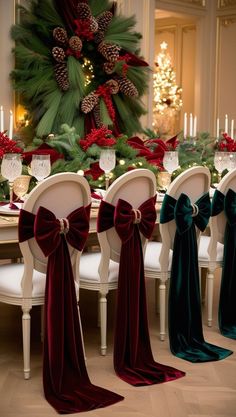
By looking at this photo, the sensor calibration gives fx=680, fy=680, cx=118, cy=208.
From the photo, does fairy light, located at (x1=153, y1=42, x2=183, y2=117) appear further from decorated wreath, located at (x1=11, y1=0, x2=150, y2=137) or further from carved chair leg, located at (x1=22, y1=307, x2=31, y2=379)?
carved chair leg, located at (x1=22, y1=307, x2=31, y2=379)

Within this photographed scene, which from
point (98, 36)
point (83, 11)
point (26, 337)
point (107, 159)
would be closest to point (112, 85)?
point (98, 36)

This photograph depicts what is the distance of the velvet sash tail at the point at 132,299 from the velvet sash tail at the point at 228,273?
2.31ft

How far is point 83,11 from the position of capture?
6.16 metres

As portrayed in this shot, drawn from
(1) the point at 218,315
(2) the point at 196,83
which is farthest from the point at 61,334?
(2) the point at 196,83

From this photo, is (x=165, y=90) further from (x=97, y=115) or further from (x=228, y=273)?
(x=228, y=273)

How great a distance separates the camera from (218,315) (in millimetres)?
3896

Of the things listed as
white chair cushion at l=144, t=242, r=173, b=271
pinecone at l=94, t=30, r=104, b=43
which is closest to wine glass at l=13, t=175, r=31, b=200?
white chair cushion at l=144, t=242, r=173, b=271

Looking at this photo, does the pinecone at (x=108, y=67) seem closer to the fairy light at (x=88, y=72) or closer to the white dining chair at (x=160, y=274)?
the fairy light at (x=88, y=72)

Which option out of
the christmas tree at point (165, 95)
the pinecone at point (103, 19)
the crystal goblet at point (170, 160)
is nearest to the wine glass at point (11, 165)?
the crystal goblet at point (170, 160)

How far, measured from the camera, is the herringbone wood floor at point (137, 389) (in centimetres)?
275

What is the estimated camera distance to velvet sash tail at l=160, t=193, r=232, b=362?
346 cm

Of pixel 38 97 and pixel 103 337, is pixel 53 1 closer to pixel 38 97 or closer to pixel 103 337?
pixel 38 97

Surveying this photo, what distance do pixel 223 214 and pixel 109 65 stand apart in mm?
2962

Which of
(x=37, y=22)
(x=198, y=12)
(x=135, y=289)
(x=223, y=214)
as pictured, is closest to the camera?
(x=135, y=289)
